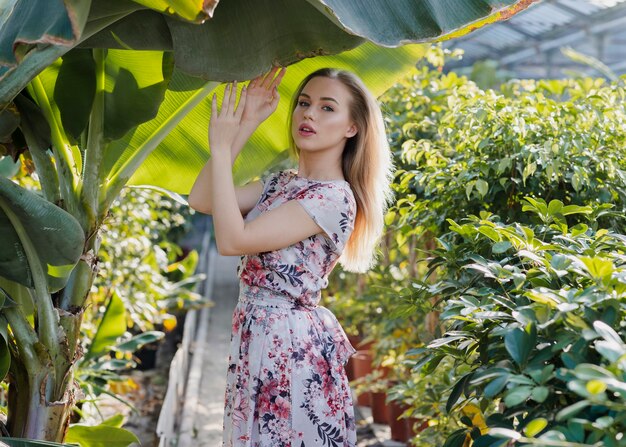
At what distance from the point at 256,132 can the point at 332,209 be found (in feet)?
3.27

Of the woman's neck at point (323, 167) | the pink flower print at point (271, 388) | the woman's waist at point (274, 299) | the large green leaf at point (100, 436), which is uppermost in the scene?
the woman's neck at point (323, 167)

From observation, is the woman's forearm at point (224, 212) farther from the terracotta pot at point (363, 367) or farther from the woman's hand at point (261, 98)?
the terracotta pot at point (363, 367)

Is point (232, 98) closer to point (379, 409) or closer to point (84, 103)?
point (84, 103)

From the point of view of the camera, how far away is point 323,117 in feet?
8.76

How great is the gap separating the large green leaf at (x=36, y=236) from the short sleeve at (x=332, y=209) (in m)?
0.68

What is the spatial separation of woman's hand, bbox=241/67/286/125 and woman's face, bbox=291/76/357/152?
0.38 feet

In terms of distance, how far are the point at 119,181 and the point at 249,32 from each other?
0.76 m

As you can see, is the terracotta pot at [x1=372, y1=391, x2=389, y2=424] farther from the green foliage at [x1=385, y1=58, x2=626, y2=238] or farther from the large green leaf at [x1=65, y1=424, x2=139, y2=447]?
the large green leaf at [x1=65, y1=424, x2=139, y2=447]

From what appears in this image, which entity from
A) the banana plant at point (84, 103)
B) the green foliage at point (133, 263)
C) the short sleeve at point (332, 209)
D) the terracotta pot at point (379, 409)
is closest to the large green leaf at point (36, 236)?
the banana plant at point (84, 103)

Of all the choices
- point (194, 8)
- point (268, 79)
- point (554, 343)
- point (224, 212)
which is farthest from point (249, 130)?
point (554, 343)

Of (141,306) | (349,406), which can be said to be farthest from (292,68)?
(141,306)

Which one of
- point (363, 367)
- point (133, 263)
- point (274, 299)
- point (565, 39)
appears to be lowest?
point (274, 299)

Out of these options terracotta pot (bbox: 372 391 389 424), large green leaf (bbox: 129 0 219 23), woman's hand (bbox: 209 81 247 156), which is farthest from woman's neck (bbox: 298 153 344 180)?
terracotta pot (bbox: 372 391 389 424)

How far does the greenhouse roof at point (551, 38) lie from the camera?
1050cm
